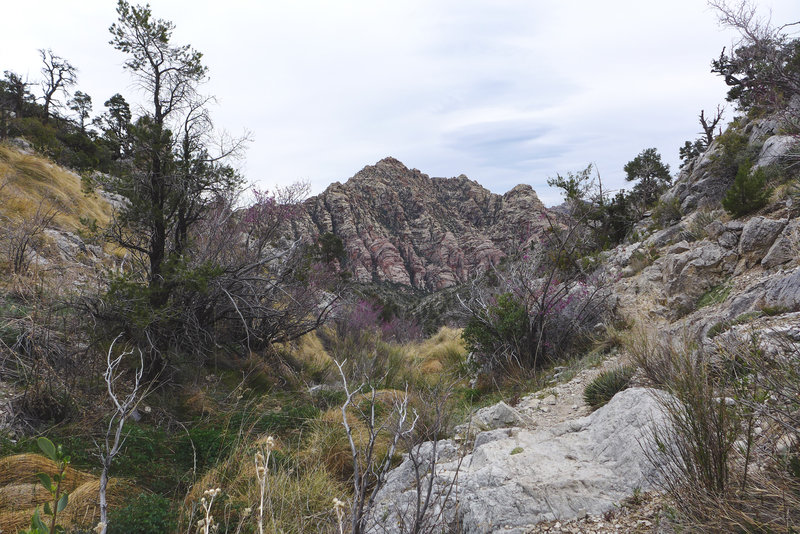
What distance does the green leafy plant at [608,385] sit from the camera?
4219mm

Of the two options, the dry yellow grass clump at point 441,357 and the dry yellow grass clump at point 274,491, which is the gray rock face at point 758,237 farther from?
the dry yellow grass clump at point 274,491

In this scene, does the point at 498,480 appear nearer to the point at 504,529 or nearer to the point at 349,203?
the point at 504,529

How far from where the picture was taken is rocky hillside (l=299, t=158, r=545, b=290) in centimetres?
6481

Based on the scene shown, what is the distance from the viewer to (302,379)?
7.30 m

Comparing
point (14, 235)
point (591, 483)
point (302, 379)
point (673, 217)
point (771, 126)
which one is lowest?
point (302, 379)

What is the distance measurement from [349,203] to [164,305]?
6777cm

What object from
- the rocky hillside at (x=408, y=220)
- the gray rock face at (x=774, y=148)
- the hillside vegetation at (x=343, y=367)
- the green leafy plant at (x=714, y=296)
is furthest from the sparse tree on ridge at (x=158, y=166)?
the rocky hillside at (x=408, y=220)

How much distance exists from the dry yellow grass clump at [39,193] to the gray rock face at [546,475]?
31.3 ft

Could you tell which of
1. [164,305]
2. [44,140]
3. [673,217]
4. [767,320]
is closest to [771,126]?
[673,217]

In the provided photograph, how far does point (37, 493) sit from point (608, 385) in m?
5.11

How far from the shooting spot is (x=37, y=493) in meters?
2.77

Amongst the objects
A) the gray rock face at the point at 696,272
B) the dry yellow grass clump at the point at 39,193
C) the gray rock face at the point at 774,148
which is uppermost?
the gray rock face at the point at 774,148

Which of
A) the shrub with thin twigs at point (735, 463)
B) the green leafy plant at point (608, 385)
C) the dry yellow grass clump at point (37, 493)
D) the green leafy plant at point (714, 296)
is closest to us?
the shrub with thin twigs at point (735, 463)

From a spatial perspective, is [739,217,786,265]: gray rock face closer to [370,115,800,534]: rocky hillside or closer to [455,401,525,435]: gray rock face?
[370,115,800,534]: rocky hillside
